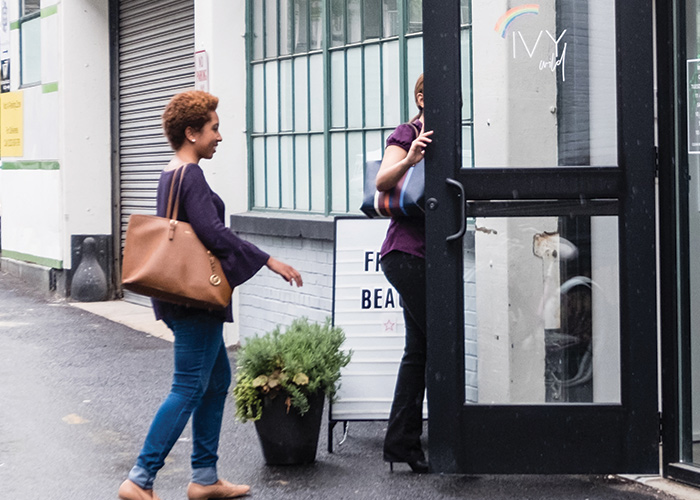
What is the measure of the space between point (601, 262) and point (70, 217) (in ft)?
31.6

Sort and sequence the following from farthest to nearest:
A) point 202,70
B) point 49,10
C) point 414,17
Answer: point 49,10 < point 202,70 < point 414,17

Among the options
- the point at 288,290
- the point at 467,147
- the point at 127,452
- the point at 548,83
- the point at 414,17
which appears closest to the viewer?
the point at 548,83

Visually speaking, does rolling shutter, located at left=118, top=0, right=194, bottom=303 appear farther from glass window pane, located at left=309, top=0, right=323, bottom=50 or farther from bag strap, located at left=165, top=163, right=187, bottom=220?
bag strap, located at left=165, top=163, right=187, bottom=220

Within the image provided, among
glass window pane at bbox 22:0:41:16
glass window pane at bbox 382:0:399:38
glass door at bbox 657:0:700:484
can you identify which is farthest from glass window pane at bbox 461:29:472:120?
glass window pane at bbox 22:0:41:16

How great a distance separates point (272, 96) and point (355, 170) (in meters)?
1.55

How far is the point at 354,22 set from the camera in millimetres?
8422

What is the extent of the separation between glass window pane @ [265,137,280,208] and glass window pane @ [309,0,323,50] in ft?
3.25

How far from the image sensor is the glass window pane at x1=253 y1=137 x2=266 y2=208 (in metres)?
9.86

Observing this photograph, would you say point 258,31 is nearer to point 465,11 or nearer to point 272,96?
point 272,96

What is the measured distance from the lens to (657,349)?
5363 millimetres

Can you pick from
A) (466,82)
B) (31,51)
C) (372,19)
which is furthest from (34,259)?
(466,82)

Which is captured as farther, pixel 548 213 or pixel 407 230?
pixel 407 230

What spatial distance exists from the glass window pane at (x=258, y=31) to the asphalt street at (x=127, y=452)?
2695 mm

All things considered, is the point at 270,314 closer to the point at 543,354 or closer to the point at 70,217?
the point at 543,354
